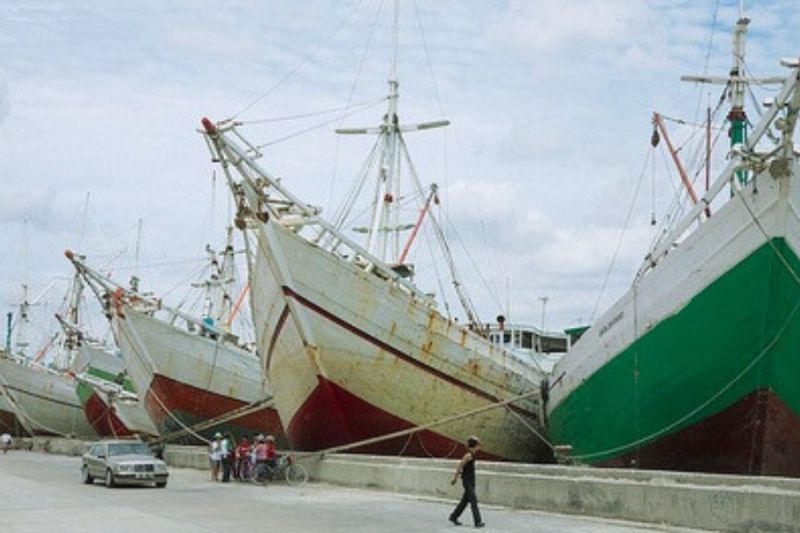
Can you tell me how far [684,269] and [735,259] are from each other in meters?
1.39

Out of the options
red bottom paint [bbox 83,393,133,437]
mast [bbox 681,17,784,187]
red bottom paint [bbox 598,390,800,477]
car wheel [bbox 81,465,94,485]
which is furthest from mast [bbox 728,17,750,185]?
red bottom paint [bbox 83,393,133,437]

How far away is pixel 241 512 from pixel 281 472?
718 centimetres

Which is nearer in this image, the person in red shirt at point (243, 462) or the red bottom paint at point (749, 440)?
the red bottom paint at point (749, 440)

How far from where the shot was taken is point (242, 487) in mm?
23547

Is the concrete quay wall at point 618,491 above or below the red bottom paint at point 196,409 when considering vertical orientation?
below

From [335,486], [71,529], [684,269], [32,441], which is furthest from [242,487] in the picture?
[32,441]

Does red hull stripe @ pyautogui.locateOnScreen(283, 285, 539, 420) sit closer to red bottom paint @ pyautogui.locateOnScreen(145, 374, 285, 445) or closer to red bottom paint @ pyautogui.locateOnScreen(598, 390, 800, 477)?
red bottom paint @ pyautogui.locateOnScreen(598, 390, 800, 477)

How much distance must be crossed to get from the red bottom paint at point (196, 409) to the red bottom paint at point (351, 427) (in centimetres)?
1141

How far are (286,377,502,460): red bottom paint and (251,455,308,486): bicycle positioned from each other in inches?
47.6

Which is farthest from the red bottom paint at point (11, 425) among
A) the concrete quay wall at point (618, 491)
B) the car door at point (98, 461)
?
the concrete quay wall at point (618, 491)

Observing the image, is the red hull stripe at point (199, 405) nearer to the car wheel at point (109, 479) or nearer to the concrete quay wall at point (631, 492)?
the car wheel at point (109, 479)

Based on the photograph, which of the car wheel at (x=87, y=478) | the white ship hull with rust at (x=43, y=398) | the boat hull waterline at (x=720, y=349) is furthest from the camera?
the white ship hull with rust at (x=43, y=398)

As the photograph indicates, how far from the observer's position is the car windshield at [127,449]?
24.7 m

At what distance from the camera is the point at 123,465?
23.6 metres
